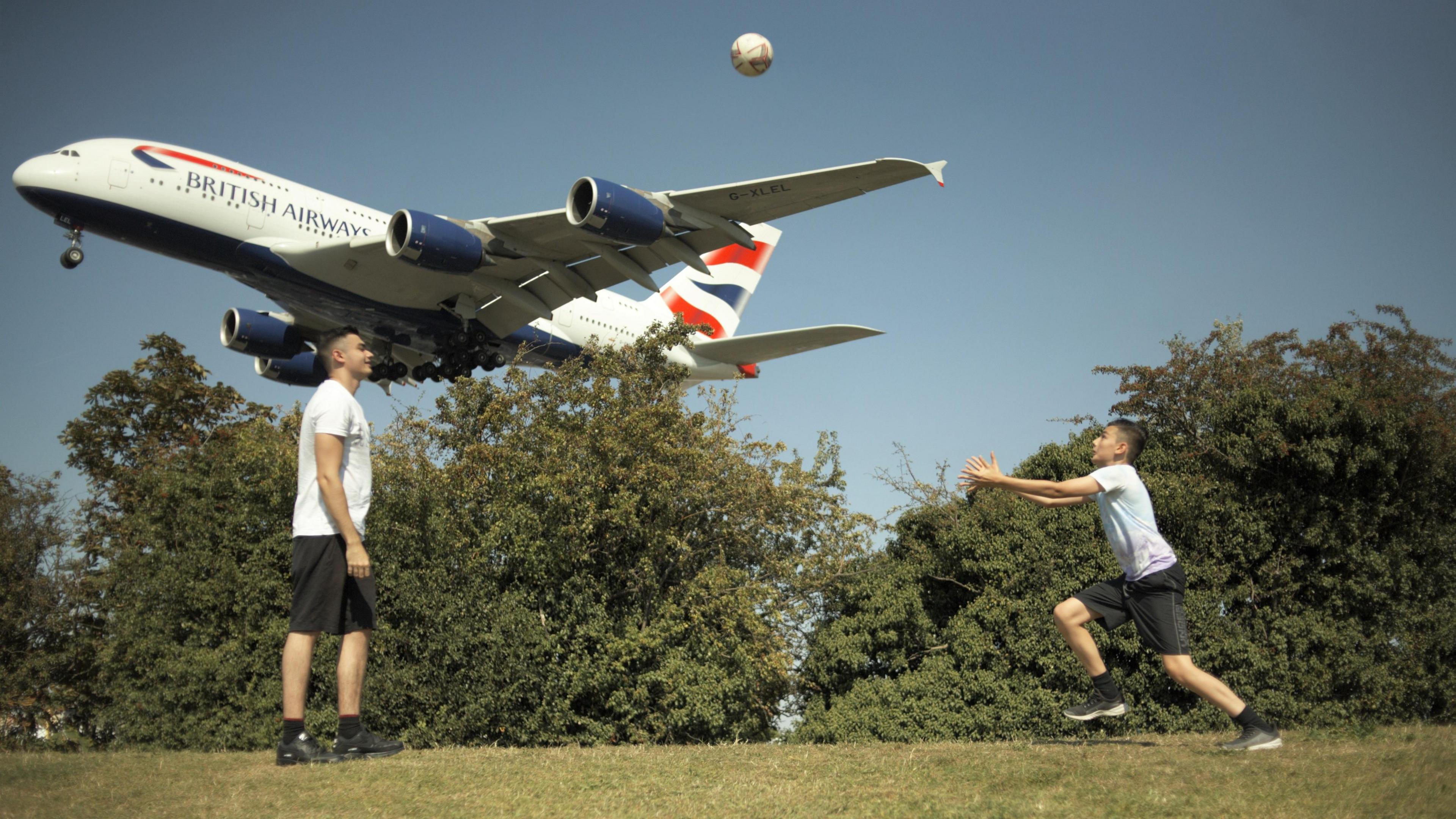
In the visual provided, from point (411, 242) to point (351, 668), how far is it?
47.5 feet

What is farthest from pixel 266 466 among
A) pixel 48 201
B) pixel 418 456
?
pixel 48 201

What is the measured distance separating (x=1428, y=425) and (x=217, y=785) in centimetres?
1901

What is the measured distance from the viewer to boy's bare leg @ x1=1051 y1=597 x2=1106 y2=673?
5461 mm

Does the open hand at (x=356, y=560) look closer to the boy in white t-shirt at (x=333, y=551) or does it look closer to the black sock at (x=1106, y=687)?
the boy in white t-shirt at (x=333, y=551)

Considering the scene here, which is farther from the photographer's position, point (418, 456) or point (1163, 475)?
point (418, 456)

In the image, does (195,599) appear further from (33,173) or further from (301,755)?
(301,755)

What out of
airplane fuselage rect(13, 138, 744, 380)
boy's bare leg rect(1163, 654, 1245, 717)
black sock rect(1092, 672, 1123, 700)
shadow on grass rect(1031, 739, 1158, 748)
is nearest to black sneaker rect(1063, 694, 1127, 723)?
black sock rect(1092, 672, 1123, 700)

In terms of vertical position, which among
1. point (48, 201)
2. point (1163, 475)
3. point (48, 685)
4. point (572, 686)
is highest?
point (48, 201)

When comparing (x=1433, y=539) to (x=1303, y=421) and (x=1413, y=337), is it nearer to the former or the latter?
(x=1303, y=421)

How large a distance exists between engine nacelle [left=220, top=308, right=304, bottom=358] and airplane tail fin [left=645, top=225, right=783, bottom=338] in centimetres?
1123

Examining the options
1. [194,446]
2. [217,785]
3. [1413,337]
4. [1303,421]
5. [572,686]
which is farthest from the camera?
[194,446]

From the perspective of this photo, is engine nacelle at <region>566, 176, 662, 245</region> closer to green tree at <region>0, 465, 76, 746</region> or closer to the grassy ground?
the grassy ground

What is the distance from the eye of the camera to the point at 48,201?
18.0 metres

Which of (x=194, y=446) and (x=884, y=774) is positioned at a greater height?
(x=194, y=446)
